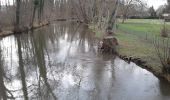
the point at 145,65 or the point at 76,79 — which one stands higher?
the point at 145,65

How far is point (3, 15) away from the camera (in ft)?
123

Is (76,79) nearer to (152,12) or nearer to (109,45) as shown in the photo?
(109,45)

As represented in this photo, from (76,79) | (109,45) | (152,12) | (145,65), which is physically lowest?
(76,79)

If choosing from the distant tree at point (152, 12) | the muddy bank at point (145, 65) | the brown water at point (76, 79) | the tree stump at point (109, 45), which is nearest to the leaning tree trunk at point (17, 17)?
the tree stump at point (109, 45)

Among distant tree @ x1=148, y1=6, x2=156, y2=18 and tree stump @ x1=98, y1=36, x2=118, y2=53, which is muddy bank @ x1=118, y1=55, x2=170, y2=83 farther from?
distant tree @ x1=148, y1=6, x2=156, y2=18

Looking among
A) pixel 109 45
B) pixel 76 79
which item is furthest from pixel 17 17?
pixel 76 79

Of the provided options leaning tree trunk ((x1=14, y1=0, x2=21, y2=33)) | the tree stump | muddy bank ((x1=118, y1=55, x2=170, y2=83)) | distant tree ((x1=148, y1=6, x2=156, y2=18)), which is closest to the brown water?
muddy bank ((x1=118, y1=55, x2=170, y2=83))

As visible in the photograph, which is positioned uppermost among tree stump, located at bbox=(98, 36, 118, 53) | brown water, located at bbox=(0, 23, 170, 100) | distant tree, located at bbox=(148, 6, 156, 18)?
distant tree, located at bbox=(148, 6, 156, 18)

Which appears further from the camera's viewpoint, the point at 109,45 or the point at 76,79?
the point at 109,45

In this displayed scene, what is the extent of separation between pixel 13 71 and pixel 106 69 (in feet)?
14.8

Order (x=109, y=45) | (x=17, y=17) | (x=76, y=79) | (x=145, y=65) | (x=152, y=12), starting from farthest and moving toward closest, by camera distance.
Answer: (x=152, y=12)
(x=17, y=17)
(x=109, y=45)
(x=145, y=65)
(x=76, y=79)

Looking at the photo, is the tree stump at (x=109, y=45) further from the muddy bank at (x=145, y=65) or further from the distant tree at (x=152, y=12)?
the distant tree at (x=152, y=12)

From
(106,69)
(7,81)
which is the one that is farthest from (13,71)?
A: (106,69)

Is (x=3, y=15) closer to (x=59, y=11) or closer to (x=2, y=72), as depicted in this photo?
(x=2, y=72)
